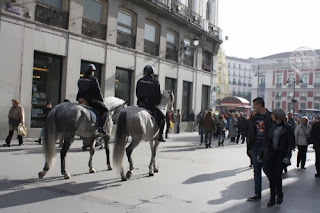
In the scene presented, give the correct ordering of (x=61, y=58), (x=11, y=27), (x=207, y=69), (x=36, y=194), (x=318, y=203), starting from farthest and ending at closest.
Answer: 1. (x=207, y=69)
2. (x=61, y=58)
3. (x=11, y=27)
4. (x=318, y=203)
5. (x=36, y=194)

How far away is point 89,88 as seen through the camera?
7855 mm

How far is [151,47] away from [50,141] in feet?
56.1

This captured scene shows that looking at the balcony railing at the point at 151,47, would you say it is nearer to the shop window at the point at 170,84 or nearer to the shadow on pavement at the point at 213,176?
the shop window at the point at 170,84

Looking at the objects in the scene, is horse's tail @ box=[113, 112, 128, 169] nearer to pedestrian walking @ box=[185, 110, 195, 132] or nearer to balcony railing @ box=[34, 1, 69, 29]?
balcony railing @ box=[34, 1, 69, 29]

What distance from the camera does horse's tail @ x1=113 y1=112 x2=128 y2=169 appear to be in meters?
7.19

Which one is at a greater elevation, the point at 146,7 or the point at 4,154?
the point at 146,7

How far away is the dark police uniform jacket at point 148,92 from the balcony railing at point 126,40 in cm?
1264

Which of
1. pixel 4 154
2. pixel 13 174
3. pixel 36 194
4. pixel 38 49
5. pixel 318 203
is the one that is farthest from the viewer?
pixel 38 49

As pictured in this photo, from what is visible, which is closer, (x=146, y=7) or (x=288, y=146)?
(x=288, y=146)

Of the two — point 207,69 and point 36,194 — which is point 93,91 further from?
point 207,69

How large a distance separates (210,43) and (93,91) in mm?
24812

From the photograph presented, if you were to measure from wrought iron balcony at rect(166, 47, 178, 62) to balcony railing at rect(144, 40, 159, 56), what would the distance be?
158cm

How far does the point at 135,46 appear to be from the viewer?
70.2ft

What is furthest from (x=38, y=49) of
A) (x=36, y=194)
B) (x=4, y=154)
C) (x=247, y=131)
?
(x=247, y=131)
